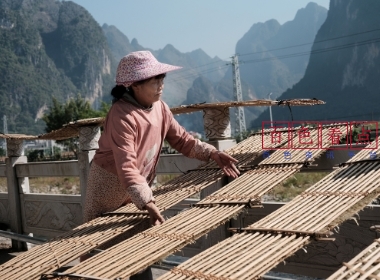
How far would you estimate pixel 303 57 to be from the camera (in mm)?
127688

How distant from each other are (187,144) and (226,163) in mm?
241

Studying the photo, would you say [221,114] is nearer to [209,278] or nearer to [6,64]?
[209,278]

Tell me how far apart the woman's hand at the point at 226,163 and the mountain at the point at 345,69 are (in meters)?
56.4

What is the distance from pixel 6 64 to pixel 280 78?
225 ft

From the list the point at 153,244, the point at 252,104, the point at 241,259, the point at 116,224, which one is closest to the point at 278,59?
the point at 252,104

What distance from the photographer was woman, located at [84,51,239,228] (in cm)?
205

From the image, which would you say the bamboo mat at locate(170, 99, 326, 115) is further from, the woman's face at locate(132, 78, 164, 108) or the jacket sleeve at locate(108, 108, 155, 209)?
the jacket sleeve at locate(108, 108, 155, 209)

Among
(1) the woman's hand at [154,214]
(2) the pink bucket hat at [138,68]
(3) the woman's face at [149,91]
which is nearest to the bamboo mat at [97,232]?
(1) the woman's hand at [154,214]

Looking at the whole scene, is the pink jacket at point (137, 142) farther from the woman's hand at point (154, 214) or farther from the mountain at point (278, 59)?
the mountain at point (278, 59)

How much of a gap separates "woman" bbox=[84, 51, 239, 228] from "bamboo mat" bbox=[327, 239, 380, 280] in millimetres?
856

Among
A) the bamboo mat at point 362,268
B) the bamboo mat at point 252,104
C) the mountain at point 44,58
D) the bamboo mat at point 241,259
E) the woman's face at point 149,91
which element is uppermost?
the mountain at point 44,58

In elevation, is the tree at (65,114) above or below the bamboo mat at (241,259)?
below

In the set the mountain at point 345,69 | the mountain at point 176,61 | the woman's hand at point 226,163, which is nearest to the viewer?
the woman's hand at point 226,163

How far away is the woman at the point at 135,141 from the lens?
80.9 inches
